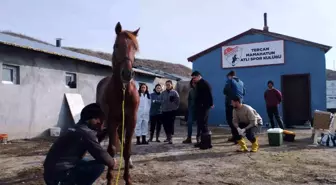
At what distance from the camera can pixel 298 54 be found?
1572 cm

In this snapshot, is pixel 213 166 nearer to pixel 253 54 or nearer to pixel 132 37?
pixel 132 37

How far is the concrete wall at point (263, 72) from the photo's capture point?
15.3 meters

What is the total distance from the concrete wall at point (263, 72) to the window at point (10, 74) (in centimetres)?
956

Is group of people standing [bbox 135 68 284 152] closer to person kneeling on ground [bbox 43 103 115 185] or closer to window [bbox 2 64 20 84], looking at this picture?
person kneeling on ground [bbox 43 103 115 185]

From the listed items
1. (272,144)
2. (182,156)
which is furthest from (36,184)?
(272,144)

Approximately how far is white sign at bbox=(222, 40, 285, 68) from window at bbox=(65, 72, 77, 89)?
7696mm

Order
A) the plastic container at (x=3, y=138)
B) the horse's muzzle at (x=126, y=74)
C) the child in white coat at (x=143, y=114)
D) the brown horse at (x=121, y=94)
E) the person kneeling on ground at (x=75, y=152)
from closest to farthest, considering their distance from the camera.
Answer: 1. the person kneeling on ground at (x=75, y=152)
2. the horse's muzzle at (x=126, y=74)
3. the brown horse at (x=121, y=94)
4. the child in white coat at (x=143, y=114)
5. the plastic container at (x=3, y=138)

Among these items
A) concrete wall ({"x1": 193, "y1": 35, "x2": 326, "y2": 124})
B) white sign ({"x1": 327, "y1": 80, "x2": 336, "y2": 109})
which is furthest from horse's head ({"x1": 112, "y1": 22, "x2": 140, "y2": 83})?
white sign ({"x1": 327, "y1": 80, "x2": 336, "y2": 109})

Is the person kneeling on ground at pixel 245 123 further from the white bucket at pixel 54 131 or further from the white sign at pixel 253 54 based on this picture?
the white sign at pixel 253 54

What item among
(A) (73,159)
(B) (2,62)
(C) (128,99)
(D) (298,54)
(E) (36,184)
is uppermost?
(D) (298,54)

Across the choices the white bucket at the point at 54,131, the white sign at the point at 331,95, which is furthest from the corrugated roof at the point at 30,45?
the white sign at the point at 331,95

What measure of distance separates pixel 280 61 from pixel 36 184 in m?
13.6

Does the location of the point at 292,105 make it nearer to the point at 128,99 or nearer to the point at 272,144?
the point at 272,144

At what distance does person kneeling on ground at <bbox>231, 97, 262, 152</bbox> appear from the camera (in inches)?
302
